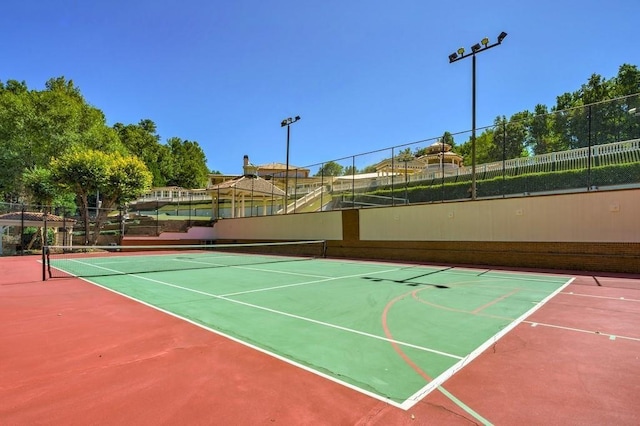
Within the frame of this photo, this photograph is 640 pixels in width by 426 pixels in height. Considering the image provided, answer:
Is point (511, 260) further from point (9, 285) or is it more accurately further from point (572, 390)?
point (9, 285)

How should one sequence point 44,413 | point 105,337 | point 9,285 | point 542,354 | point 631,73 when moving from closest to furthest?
1. point 44,413
2. point 542,354
3. point 105,337
4. point 9,285
5. point 631,73

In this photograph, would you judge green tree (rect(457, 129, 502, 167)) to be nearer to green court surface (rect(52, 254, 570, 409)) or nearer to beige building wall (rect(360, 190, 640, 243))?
beige building wall (rect(360, 190, 640, 243))

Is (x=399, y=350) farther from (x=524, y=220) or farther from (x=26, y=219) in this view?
(x=26, y=219)

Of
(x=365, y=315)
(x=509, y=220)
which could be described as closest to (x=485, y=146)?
(x=509, y=220)

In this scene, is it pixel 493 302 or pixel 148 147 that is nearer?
pixel 493 302

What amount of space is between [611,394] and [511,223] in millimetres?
13102

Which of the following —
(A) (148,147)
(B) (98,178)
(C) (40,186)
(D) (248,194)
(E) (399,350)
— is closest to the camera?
(E) (399,350)

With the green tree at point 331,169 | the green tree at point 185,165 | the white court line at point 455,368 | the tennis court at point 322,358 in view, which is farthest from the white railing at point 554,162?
the green tree at point 185,165

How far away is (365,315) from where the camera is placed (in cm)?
654

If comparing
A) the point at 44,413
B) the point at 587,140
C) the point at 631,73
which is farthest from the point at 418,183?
the point at 631,73

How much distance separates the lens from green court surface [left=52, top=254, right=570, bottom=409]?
4117 millimetres

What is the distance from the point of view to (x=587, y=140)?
1417cm

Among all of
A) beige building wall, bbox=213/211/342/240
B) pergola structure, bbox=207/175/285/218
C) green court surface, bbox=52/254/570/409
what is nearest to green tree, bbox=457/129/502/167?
green court surface, bbox=52/254/570/409

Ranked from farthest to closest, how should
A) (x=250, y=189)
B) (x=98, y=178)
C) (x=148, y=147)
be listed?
1. (x=148, y=147)
2. (x=250, y=189)
3. (x=98, y=178)
